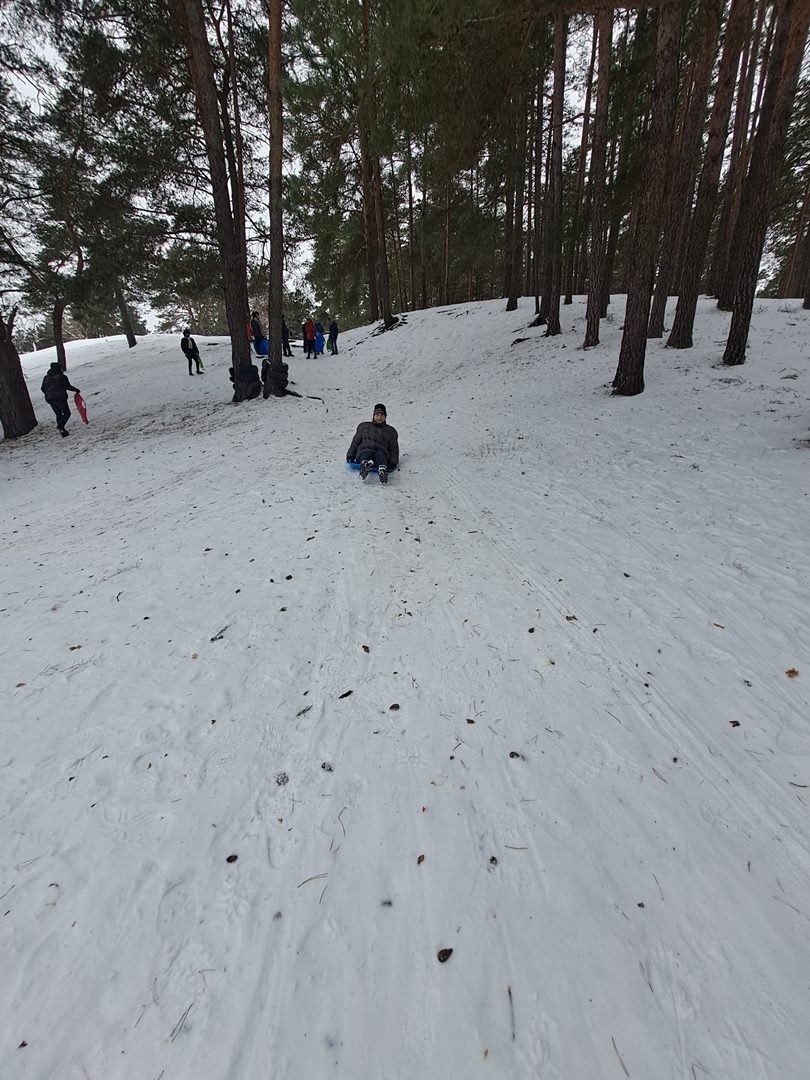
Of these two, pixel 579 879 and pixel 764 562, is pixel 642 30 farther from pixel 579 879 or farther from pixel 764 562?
pixel 579 879

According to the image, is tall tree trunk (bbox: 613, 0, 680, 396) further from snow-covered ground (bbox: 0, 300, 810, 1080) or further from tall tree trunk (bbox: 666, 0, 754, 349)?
snow-covered ground (bbox: 0, 300, 810, 1080)

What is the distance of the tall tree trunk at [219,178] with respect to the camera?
9.66 meters

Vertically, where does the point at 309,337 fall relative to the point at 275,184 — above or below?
below

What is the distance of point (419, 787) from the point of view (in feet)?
7.60

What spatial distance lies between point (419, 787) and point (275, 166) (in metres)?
13.7

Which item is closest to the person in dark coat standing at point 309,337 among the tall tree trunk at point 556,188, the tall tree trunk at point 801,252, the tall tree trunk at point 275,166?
the tall tree trunk at point 275,166

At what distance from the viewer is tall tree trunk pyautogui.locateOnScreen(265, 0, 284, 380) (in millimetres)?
9711

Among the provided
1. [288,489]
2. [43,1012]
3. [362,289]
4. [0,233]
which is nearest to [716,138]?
[288,489]

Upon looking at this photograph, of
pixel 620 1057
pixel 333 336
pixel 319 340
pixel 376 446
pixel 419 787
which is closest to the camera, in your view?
pixel 620 1057

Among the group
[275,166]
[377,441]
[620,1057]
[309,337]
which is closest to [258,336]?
[309,337]

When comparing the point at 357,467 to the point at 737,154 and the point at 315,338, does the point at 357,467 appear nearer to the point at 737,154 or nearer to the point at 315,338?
the point at 315,338

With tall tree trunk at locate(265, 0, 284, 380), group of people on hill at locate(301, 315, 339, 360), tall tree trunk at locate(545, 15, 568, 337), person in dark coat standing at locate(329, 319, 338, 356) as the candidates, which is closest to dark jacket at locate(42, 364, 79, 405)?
tall tree trunk at locate(265, 0, 284, 380)

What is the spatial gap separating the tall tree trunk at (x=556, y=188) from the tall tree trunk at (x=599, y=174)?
0.88 m

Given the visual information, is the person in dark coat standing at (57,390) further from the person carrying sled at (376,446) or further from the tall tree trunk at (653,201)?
the tall tree trunk at (653,201)
